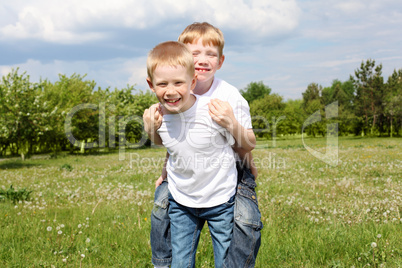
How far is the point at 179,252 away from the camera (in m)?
3.10

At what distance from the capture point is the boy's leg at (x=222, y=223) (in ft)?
9.74

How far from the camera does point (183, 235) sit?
3.10 metres

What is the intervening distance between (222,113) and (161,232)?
136 cm

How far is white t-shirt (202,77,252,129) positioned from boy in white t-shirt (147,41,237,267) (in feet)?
0.49

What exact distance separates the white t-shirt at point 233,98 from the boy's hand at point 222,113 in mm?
140

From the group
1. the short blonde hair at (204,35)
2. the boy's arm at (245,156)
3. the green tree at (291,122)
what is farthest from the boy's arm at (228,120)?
the green tree at (291,122)

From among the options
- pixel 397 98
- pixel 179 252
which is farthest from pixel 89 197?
pixel 397 98

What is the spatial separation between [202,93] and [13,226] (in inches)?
190

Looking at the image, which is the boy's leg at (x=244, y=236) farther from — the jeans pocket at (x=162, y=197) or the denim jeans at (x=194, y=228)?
the jeans pocket at (x=162, y=197)

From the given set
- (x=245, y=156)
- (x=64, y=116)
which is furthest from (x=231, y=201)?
(x=64, y=116)

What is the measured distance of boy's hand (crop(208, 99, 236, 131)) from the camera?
274 centimetres

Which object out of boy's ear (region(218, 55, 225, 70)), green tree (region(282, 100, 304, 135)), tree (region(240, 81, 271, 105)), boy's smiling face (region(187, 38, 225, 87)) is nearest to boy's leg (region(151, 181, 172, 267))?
boy's smiling face (region(187, 38, 225, 87))

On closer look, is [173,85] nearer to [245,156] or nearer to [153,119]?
[153,119]

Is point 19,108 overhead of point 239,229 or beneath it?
overhead
